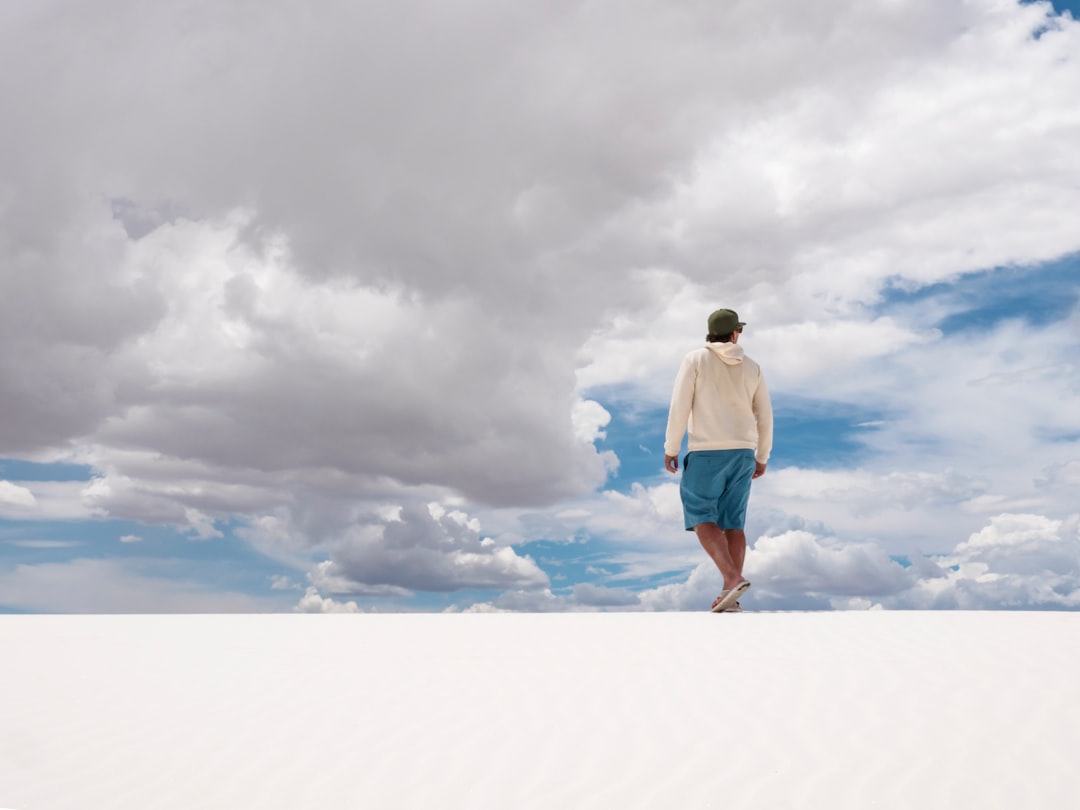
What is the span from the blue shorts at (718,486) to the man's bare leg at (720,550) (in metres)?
0.08

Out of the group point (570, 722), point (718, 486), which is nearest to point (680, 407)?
point (718, 486)

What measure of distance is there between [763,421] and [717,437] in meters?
0.66

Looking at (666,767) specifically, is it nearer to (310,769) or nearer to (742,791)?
(742,791)

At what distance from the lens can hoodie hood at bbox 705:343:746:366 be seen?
27.9 ft

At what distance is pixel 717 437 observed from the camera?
27.8ft

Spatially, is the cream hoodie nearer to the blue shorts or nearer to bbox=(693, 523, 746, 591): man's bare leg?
the blue shorts

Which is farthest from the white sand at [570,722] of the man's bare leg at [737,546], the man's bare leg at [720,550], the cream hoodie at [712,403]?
the cream hoodie at [712,403]

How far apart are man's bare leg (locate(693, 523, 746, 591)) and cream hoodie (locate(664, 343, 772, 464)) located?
744mm

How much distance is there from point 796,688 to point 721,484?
3909 millimetres

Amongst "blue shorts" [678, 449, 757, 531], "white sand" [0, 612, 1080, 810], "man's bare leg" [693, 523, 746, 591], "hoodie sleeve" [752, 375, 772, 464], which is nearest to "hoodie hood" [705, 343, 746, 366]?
"hoodie sleeve" [752, 375, 772, 464]

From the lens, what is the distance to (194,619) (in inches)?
355

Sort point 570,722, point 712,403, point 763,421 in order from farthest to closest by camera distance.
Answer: point 763,421 → point 712,403 → point 570,722

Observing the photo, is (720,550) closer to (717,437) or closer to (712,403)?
(717,437)

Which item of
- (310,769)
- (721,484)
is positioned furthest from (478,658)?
(721,484)
